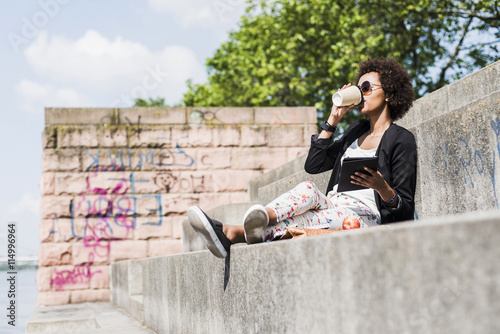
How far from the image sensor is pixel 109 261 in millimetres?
9352

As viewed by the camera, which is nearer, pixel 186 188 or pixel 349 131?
pixel 349 131

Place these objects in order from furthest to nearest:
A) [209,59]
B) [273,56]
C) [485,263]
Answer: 1. [209,59]
2. [273,56]
3. [485,263]

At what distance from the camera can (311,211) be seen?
346 centimetres

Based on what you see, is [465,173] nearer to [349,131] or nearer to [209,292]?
[349,131]

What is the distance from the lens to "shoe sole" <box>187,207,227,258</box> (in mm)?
3195

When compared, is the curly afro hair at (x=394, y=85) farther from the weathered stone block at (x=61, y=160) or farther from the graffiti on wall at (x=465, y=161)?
the weathered stone block at (x=61, y=160)

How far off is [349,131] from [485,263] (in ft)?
9.78

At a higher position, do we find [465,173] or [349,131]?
[349,131]

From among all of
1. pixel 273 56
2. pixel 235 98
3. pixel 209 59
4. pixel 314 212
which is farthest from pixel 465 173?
pixel 209 59

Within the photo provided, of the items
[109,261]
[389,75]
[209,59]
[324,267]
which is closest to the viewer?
[324,267]

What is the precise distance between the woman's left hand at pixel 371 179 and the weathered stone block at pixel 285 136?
6.40 metres

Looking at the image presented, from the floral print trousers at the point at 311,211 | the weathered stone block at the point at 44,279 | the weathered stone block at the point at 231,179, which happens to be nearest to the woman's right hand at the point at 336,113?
the floral print trousers at the point at 311,211

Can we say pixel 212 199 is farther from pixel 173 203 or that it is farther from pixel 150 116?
pixel 150 116

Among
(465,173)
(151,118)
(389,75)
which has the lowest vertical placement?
(465,173)
